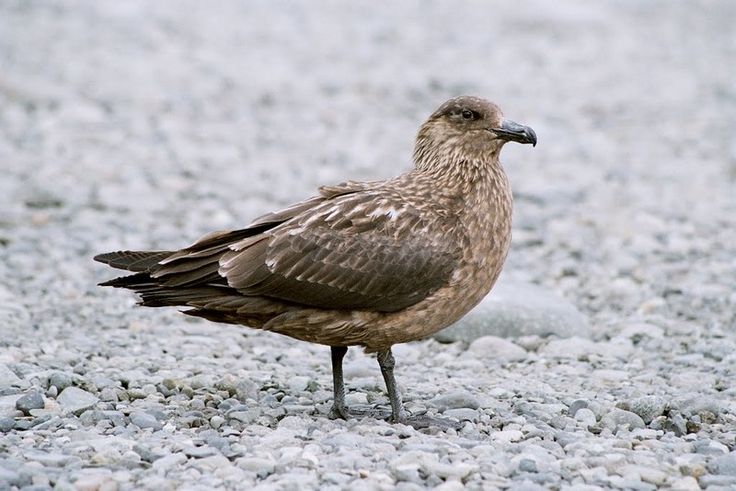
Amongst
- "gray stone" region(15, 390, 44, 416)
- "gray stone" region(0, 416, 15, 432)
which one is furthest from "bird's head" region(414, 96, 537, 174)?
"gray stone" region(0, 416, 15, 432)

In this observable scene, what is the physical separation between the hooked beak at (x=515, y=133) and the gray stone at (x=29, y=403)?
2.88 meters

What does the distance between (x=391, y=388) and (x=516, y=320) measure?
2043 millimetres

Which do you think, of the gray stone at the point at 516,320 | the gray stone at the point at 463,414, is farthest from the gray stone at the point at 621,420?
the gray stone at the point at 516,320

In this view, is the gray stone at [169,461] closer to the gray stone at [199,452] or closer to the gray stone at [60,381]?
the gray stone at [199,452]

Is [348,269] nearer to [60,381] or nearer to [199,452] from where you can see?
[199,452]

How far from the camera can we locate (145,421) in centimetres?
622

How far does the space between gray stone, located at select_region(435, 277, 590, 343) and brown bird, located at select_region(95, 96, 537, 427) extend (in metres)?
1.68

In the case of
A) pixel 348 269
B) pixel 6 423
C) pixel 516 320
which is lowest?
pixel 6 423

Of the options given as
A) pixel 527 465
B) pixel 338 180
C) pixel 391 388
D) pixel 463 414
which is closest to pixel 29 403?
pixel 391 388

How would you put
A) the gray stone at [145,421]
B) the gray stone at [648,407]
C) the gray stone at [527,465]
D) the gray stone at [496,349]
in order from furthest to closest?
the gray stone at [496,349]
the gray stone at [648,407]
the gray stone at [145,421]
the gray stone at [527,465]

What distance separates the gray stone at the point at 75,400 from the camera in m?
6.43

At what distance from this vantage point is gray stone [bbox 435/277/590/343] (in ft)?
27.6

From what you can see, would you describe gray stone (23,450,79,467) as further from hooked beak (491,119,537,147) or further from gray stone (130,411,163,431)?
hooked beak (491,119,537,147)

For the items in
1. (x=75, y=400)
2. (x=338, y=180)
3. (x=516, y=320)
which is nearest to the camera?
(x=75, y=400)
